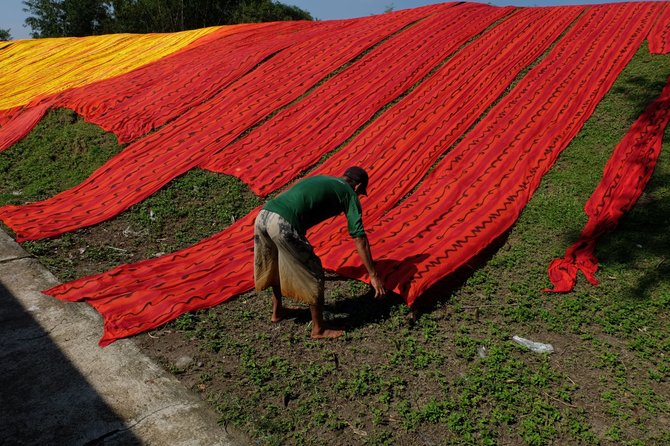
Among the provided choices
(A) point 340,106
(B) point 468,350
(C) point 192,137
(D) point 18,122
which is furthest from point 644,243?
(D) point 18,122

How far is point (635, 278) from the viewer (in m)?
4.99

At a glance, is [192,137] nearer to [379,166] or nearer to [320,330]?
[379,166]

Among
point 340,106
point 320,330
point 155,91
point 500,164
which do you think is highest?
point 155,91

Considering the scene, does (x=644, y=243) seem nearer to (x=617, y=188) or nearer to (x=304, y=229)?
(x=617, y=188)

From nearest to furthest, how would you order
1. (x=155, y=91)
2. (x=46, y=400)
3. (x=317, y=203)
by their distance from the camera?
(x=46, y=400)
(x=317, y=203)
(x=155, y=91)

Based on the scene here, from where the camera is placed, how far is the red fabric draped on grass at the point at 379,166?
4961 millimetres

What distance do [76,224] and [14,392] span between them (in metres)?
3.33

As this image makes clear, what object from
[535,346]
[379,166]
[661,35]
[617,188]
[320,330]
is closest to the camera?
[535,346]

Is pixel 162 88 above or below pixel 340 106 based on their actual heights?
above

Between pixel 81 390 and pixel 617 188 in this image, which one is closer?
pixel 81 390

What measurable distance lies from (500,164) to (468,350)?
11.1 ft

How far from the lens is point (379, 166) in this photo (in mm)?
7336

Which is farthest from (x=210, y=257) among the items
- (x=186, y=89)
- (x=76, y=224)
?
(x=186, y=89)

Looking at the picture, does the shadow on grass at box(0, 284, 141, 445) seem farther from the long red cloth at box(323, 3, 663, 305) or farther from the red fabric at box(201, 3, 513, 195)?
the red fabric at box(201, 3, 513, 195)
